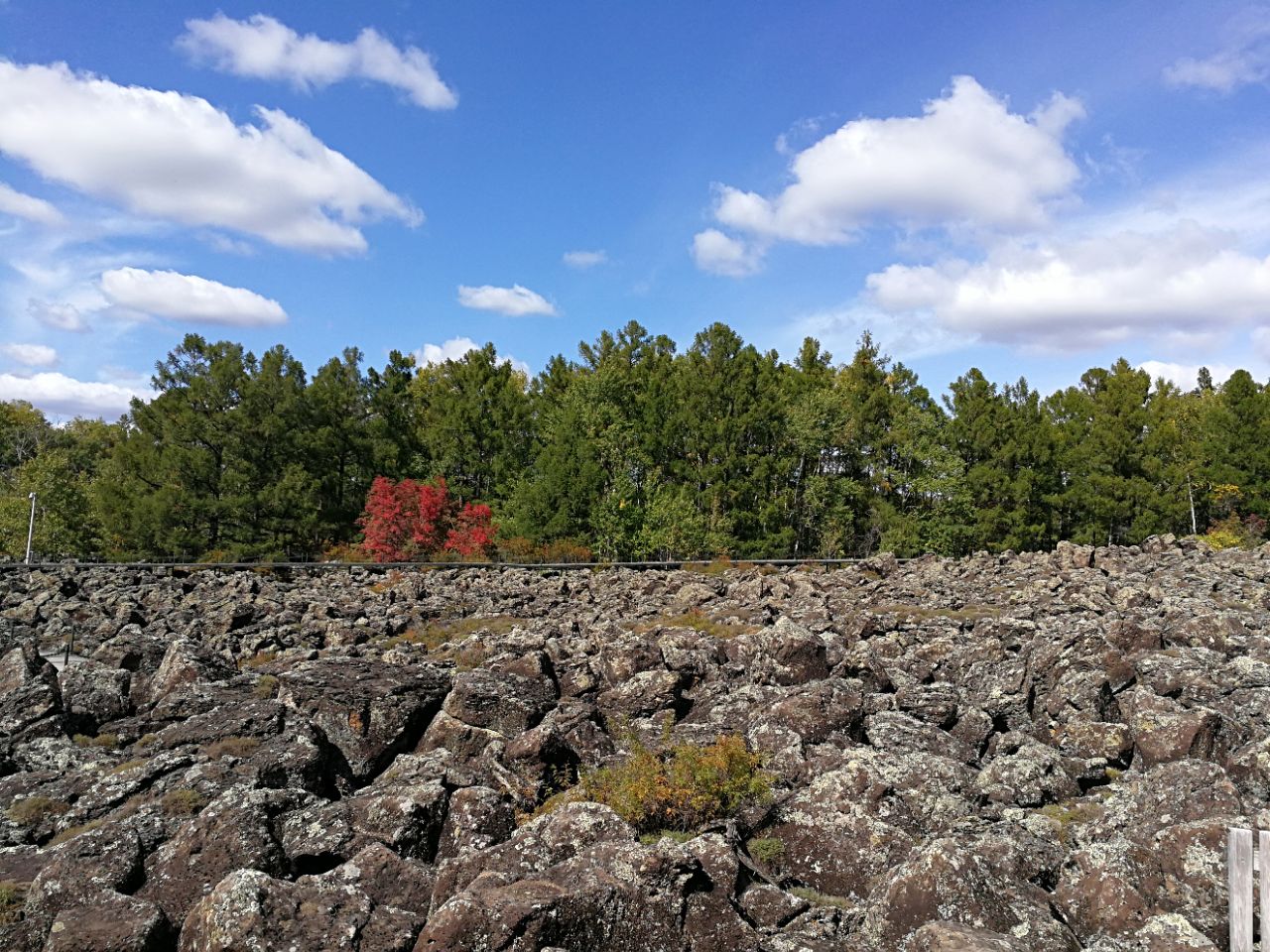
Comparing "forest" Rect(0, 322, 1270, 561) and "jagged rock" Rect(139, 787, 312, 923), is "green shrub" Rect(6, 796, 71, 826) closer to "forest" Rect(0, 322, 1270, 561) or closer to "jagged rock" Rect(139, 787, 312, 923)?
"jagged rock" Rect(139, 787, 312, 923)

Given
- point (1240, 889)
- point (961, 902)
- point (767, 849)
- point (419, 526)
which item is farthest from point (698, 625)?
point (419, 526)

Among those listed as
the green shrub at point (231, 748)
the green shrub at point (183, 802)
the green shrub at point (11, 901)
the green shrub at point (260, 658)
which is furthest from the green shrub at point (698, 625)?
the green shrub at point (11, 901)

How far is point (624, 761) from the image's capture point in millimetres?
12523

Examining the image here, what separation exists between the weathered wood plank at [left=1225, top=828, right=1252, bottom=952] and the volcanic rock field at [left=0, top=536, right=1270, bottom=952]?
1.08ft

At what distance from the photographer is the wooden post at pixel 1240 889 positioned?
6.32 metres

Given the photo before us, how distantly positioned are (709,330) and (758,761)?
167ft

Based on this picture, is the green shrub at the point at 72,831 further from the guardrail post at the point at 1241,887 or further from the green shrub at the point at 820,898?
the guardrail post at the point at 1241,887

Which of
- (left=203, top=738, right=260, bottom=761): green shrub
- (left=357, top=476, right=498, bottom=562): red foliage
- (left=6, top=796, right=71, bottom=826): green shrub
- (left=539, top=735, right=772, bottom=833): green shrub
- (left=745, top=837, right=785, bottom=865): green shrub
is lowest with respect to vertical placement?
(left=745, top=837, right=785, bottom=865): green shrub

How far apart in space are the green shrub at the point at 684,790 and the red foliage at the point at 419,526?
42.5m

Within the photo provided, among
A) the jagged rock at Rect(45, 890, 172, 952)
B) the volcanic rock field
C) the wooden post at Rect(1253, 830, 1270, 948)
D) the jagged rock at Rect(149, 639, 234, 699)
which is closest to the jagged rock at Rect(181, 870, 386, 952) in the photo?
the volcanic rock field

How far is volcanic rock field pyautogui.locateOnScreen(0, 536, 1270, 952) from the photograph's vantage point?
25.5 feet

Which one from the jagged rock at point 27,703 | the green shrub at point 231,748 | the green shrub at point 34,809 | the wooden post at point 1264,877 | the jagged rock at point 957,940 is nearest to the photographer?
the wooden post at point 1264,877

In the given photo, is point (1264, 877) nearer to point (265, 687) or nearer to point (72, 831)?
point (72, 831)

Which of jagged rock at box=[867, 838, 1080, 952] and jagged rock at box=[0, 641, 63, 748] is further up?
jagged rock at box=[0, 641, 63, 748]
